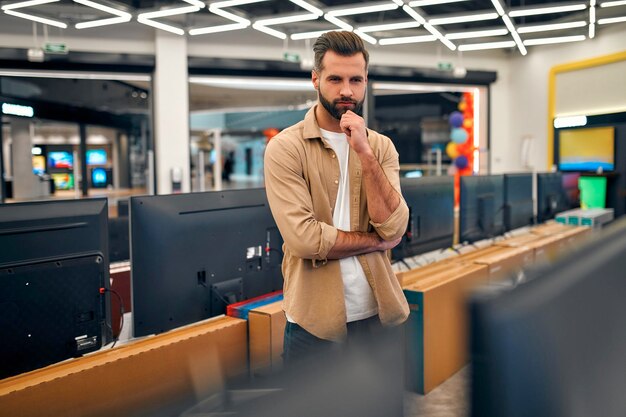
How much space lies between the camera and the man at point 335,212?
138 cm

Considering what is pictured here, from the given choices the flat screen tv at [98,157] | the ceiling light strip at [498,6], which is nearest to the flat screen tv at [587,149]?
the ceiling light strip at [498,6]

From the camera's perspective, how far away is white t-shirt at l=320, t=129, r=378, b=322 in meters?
1.43

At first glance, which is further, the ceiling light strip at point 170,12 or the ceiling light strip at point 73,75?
the ceiling light strip at point 73,75

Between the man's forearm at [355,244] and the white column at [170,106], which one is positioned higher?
the white column at [170,106]

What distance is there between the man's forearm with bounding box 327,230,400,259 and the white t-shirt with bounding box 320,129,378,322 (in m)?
0.04

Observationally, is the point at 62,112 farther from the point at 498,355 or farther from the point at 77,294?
the point at 498,355

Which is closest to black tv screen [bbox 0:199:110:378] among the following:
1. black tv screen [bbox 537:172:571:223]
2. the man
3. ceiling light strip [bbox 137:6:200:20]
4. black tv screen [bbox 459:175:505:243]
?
the man

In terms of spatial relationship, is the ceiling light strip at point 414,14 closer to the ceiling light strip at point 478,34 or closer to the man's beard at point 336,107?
the ceiling light strip at point 478,34

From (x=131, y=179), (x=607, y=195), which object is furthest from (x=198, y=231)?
(x=131, y=179)

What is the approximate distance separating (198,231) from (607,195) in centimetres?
643

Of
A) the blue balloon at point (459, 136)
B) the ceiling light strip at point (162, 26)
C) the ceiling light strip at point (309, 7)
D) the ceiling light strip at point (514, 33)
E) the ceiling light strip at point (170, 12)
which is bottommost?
the blue balloon at point (459, 136)

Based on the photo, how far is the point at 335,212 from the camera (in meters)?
1.48

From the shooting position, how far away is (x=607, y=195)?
6715 mm

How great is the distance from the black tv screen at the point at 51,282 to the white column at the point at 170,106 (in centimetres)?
634
